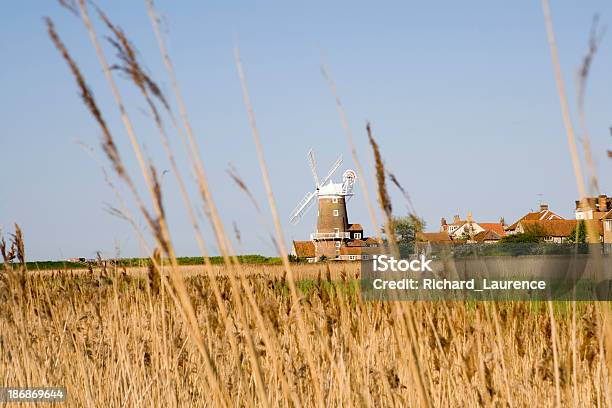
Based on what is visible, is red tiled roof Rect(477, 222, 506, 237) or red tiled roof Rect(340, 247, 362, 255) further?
red tiled roof Rect(477, 222, 506, 237)

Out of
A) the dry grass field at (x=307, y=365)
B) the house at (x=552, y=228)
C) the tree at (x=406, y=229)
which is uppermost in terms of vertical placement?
the tree at (x=406, y=229)

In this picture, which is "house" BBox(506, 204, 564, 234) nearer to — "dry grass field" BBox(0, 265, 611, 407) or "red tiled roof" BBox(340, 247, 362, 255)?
"red tiled roof" BBox(340, 247, 362, 255)

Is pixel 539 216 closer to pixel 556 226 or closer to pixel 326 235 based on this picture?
pixel 556 226

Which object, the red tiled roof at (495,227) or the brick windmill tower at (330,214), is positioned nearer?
the brick windmill tower at (330,214)

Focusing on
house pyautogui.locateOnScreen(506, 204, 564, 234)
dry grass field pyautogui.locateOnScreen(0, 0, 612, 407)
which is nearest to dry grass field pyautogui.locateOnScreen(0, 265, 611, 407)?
dry grass field pyautogui.locateOnScreen(0, 0, 612, 407)

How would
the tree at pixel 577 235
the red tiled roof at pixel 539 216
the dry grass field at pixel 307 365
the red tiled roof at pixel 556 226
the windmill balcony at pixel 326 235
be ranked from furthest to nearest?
the red tiled roof at pixel 539 216
the red tiled roof at pixel 556 226
the windmill balcony at pixel 326 235
the dry grass field at pixel 307 365
the tree at pixel 577 235

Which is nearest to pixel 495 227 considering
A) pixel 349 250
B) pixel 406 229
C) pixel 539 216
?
pixel 539 216

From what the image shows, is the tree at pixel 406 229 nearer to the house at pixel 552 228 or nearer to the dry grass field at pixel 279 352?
the dry grass field at pixel 279 352

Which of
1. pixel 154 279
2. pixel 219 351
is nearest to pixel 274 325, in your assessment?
pixel 154 279

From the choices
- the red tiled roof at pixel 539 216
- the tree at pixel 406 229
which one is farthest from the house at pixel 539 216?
the tree at pixel 406 229

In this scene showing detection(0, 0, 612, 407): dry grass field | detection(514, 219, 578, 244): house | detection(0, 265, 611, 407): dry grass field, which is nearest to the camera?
detection(0, 0, 612, 407): dry grass field

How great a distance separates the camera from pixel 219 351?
3463mm

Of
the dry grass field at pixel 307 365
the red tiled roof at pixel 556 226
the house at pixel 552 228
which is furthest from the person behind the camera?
the red tiled roof at pixel 556 226

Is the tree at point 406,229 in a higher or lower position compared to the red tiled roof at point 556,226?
higher
